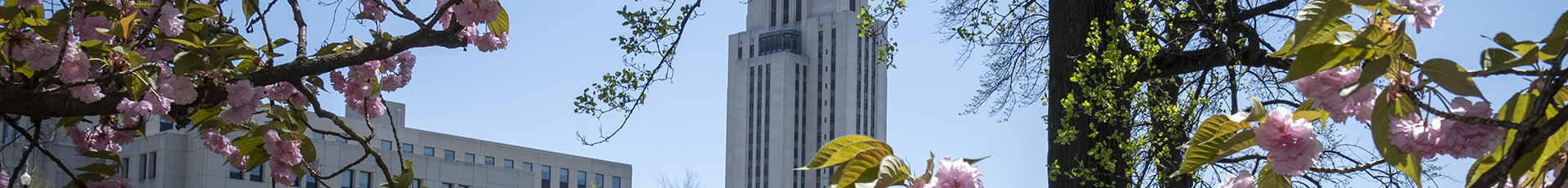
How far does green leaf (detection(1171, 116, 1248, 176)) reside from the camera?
1521 mm

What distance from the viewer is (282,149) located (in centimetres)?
336

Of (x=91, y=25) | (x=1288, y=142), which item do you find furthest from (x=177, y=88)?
(x=1288, y=142)

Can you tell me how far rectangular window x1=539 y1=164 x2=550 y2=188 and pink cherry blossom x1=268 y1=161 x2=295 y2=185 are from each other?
43.0 metres

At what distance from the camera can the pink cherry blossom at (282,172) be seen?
3453 millimetres

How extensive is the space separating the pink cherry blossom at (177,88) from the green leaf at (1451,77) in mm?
2216

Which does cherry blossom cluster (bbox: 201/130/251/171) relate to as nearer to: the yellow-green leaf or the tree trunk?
the tree trunk

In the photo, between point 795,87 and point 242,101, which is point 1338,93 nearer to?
point 242,101

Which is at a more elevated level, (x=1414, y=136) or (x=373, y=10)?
(x=373, y=10)

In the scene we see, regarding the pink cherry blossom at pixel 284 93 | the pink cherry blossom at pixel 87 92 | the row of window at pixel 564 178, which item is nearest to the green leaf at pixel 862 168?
the pink cherry blossom at pixel 87 92

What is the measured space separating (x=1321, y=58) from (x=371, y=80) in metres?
2.70

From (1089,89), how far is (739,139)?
7647 cm

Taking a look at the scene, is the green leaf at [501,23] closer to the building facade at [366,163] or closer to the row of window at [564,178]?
the building facade at [366,163]

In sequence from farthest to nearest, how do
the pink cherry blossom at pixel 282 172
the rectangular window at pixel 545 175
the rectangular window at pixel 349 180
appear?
Answer: the rectangular window at pixel 545 175, the rectangular window at pixel 349 180, the pink cherry blossom at pixel 282 172

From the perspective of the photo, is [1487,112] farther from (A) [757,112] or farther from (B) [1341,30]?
(A) [757,112]
